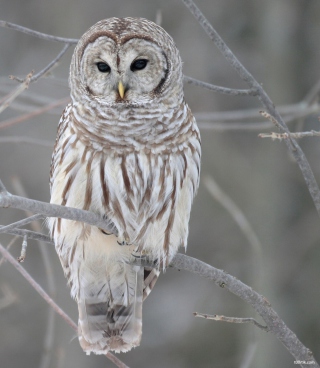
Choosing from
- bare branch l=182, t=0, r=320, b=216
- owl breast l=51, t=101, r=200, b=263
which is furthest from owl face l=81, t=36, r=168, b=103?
bare branch l=182, t=0, r=320, b=216

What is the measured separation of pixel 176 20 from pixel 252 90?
16.5ft

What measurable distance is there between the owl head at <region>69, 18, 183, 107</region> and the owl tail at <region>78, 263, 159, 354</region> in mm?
1111

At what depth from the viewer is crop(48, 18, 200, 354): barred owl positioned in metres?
4.02

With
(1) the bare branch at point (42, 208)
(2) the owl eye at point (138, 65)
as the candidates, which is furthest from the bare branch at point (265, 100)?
(1) the bare branch at point (42, 208)

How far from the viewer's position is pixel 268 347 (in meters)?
8.14

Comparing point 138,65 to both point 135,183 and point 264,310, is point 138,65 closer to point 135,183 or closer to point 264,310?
point 135,183

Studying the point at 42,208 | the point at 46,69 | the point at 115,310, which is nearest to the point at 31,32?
the point at 46,69

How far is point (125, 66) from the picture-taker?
4051mm

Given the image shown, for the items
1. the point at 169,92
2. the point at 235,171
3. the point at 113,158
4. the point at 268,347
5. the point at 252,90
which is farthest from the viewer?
the point at 235,171

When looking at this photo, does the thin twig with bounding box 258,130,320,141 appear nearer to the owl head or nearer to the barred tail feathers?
the owl head

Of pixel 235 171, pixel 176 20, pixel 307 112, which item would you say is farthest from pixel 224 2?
pixel 307 112

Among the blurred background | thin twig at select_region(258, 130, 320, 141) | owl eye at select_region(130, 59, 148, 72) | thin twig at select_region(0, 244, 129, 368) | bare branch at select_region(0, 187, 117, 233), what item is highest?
thin twig at select_region(258, 130, 320, 141)

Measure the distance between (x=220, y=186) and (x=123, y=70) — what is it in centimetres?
477

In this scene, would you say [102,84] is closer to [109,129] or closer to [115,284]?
[109,129]
